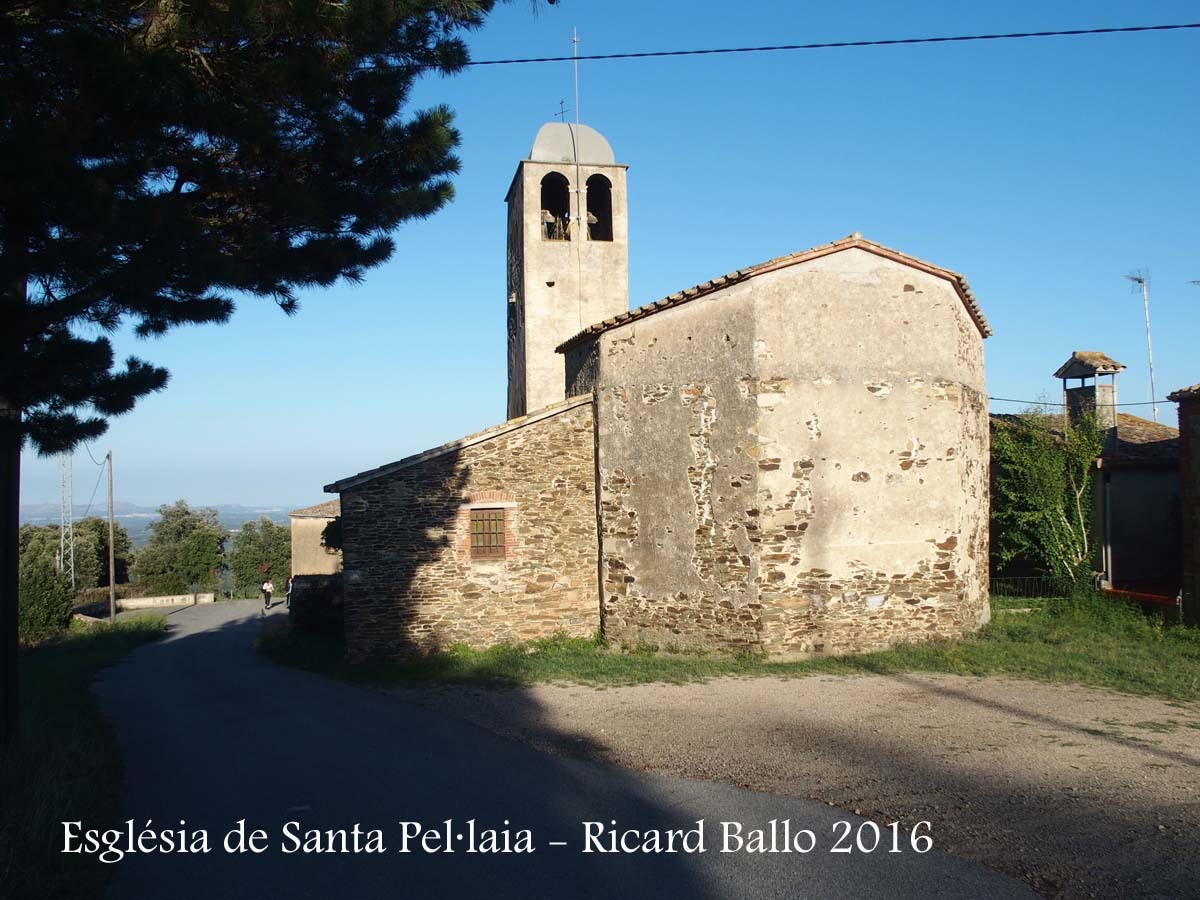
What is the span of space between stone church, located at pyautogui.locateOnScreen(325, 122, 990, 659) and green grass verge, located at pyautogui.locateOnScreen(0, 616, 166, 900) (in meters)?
4.60

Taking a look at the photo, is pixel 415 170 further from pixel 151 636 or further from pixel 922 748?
pixel 151 636

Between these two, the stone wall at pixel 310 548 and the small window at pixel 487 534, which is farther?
the stone wall at pixel 310 548

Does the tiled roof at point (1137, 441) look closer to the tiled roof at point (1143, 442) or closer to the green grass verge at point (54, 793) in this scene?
the tiled roof at point (1143, 442)

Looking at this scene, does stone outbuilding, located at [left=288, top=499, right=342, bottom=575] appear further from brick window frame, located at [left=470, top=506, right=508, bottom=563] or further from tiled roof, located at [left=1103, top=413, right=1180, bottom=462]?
tiled roof, located at [left=1103, top=413, right=1180, bottom=462]

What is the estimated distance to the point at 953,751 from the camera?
25.7ft

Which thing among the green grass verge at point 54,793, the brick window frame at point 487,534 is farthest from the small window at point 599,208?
the green grass verge at point 54,793

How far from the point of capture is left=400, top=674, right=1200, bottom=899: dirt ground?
18.1 feet

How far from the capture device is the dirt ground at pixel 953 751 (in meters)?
5.50

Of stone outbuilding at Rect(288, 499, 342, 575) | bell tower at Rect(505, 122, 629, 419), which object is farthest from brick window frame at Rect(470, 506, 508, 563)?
stone outbuilding at Rect(288, 499, 342, 575)

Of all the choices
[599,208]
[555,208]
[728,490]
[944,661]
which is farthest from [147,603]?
[944,661]

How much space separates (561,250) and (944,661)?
43.9 ft

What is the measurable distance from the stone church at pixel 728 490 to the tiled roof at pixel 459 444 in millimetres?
35

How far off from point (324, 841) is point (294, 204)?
520 cm

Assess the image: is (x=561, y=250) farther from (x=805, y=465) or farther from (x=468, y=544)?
(x=805, y=465)
